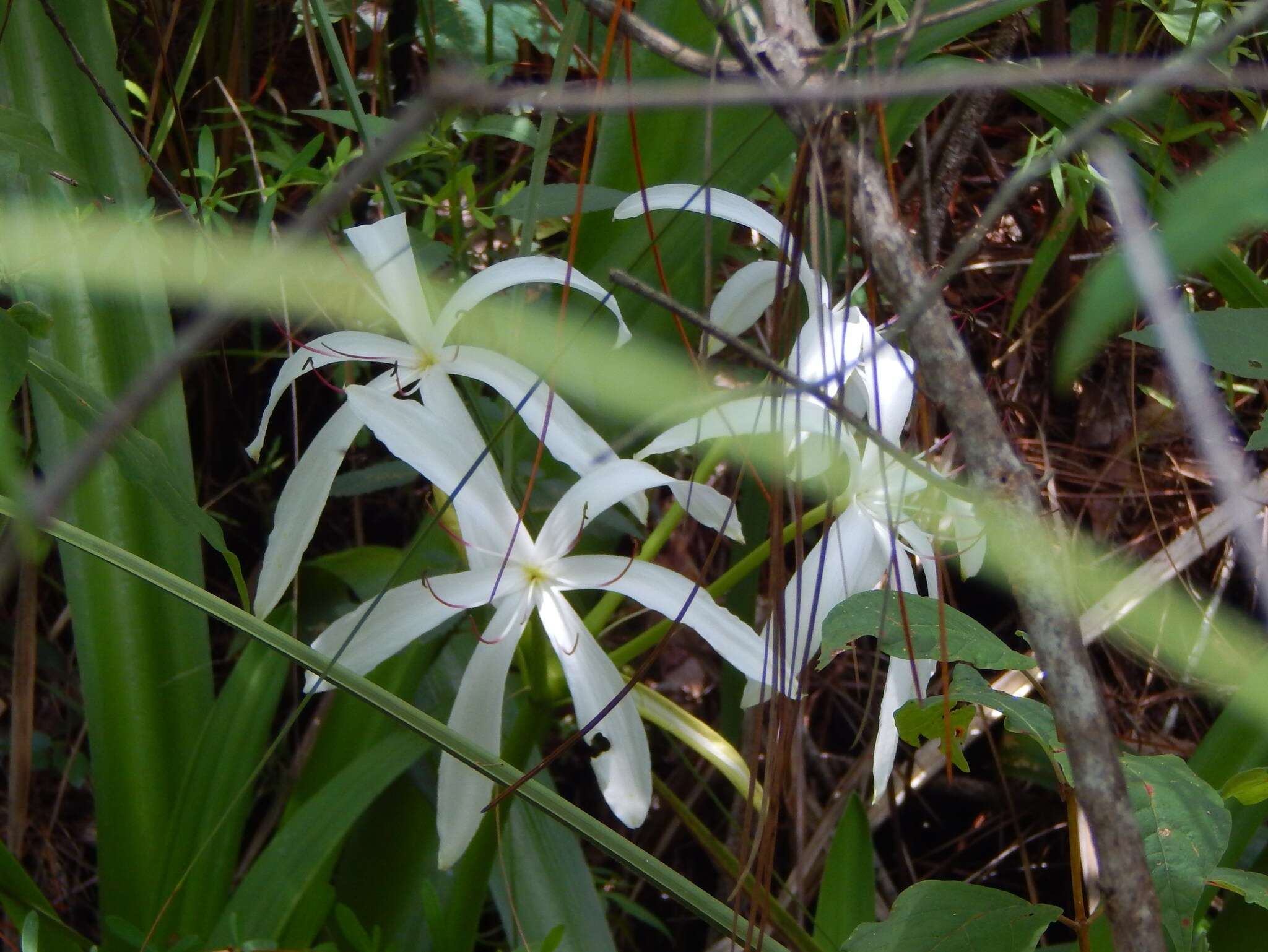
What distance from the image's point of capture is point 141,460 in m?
0.52

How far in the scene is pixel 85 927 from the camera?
43.4 inches

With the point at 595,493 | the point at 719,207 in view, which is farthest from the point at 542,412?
the point at 719,207

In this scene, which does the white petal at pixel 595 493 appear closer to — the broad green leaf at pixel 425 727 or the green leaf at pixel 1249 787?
the broad green leaf at pixel 425 727

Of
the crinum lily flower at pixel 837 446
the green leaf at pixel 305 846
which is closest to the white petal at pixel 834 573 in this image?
the crinum lily flower at pixel 837 446

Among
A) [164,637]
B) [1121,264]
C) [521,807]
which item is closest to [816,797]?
[521,807]

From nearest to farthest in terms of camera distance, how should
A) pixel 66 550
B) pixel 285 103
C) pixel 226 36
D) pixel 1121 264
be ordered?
1. pixel 1121 264
2. pixel 66 550
3. pixel 226 36
4. pixel 285 103

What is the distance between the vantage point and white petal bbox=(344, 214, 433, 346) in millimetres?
609

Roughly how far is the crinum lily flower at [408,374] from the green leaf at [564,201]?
11 centimetres

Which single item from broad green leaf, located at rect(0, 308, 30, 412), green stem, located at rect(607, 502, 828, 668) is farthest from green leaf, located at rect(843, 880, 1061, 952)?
broad green leaf, located at rect(0, 308, 30, 412)

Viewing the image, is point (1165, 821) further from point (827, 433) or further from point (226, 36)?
point (226, 36)

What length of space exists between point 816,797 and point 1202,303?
75cm

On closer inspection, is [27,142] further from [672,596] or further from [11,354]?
[672,596]

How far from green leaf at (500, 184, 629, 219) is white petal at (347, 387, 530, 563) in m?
0.20

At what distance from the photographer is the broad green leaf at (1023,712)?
1.53 ft
